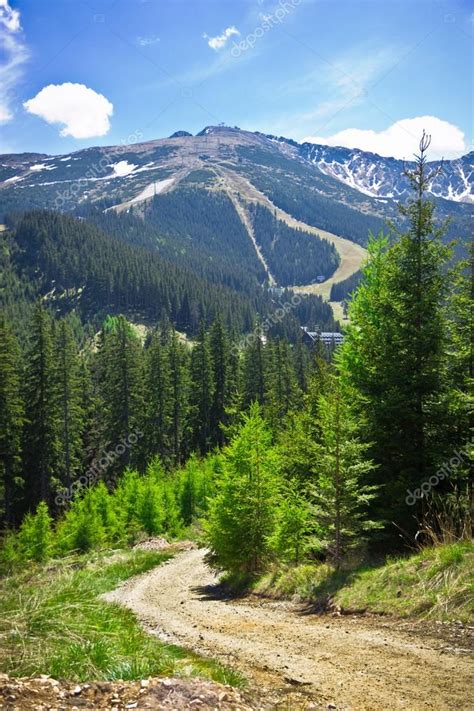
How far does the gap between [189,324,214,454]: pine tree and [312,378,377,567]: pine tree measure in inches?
1856

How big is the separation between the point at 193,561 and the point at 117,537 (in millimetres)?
8979

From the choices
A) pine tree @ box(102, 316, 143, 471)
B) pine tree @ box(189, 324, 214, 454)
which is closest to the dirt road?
pine tree @ box(102, 316, 143, 471)

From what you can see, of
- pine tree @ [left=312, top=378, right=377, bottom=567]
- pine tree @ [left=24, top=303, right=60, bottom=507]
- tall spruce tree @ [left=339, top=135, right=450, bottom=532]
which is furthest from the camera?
pine tree @ [left=24, top=303, right=60, bottom=507]

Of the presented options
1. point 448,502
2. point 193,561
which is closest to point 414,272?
point 448,502

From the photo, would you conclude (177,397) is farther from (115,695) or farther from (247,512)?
(115,695)

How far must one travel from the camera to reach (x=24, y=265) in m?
196

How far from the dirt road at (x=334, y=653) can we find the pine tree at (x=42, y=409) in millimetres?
34188

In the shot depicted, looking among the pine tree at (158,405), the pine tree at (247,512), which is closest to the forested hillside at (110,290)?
the pine tree at (158,405)

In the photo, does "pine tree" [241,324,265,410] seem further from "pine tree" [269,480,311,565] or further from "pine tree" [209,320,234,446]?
"pine tree" [269,480,311,565]

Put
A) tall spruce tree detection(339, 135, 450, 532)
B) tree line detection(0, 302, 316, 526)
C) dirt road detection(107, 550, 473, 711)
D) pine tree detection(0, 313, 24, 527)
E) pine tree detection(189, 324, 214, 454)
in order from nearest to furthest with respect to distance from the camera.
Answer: dirt road detection(107, 550, 473, 711) < tall spruce tree detection(339, 135, 450, 532) < pine tree detection(0, 313, 24, 527) < tree line detection(0, 302, 316, 526) < pine tree detection(189, 324, 214, 454)

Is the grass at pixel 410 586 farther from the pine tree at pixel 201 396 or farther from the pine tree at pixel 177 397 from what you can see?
the pine tree at pixel 201 396

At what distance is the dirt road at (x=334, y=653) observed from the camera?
580cm

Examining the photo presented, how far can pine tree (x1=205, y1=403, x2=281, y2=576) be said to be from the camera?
17250mm

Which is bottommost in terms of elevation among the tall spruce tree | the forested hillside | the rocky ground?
the rocky ground
